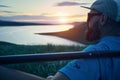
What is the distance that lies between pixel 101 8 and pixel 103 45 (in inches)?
8.7

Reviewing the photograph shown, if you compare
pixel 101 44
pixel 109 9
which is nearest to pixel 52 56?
pixel 101 44

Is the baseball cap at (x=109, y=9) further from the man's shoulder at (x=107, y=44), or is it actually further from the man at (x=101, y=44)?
the man's shoulder at (x=107, y=44)

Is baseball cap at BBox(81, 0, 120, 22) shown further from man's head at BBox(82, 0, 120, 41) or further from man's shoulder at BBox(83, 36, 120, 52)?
man's shoulder at BBox(83, 36, 120, 52)

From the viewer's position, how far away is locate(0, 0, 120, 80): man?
2396 mm

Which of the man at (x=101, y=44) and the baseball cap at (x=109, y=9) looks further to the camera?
the baseball cap at (x=109, y=9)

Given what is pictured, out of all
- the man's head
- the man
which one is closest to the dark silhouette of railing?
the man

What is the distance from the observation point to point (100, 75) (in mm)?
2465

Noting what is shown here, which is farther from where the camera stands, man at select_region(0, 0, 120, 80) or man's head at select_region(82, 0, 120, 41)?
man's head at select_region(82, 0, 120, 41)

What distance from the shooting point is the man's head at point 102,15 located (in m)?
2.57

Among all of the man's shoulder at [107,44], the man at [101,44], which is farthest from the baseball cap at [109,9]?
the man's shoulder at [107,44]

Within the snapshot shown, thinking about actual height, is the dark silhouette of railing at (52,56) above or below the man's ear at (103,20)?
below

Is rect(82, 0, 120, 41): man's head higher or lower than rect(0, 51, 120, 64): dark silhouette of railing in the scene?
higher

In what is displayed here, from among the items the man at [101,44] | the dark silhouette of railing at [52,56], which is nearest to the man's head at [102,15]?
the man at [101,44]

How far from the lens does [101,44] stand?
8.35ft
